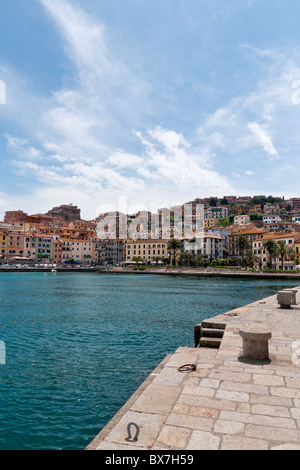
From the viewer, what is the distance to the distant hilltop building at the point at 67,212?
186000 mm

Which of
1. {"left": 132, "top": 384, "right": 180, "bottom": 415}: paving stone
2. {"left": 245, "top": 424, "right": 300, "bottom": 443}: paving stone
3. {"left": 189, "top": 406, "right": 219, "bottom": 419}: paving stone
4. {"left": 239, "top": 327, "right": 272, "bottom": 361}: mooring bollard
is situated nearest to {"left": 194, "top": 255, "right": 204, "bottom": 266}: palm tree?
{"left": 239, "top": 327, "right": 272, "bottom": 361}: mooring bollard

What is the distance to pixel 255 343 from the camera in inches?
305

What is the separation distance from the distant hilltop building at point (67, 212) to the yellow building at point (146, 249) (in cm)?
6234

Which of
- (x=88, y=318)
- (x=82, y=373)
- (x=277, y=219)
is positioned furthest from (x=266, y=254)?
(x=82, y=373)

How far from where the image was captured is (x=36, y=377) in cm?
1080

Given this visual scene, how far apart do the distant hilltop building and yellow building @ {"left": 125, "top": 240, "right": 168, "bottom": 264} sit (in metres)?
62.3

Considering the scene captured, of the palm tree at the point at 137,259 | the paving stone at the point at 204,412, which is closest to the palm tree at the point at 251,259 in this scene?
the palm tree at the point at 137,259

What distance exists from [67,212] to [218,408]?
19203 centimetres

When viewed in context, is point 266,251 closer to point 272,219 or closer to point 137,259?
point 137,259

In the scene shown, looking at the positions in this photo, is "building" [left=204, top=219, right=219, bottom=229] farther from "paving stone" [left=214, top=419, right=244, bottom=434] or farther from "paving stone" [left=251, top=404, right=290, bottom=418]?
"paving stone" [left=214, top=419, right=244, bottom=434]

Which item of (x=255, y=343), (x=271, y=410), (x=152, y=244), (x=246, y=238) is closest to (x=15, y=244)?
(x=152, y=244)

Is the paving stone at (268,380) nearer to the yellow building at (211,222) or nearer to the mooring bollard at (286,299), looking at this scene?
the mooring bollard at (286,299)
